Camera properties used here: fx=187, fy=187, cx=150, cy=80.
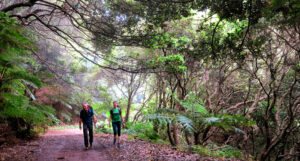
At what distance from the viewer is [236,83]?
10.4m

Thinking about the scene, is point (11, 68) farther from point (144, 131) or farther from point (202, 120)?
point (144, 131)

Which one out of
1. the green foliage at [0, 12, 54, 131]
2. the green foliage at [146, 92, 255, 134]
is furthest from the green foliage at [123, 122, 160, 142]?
the green foliage at [0, 12, 54, 131]

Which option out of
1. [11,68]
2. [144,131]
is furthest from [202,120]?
[144,131]

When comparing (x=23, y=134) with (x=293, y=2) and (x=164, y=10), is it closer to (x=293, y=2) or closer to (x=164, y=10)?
(x=164, y=10)

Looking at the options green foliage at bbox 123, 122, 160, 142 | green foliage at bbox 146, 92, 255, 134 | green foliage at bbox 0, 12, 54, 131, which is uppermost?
green foliage at bbox 0, 12, 54, 131


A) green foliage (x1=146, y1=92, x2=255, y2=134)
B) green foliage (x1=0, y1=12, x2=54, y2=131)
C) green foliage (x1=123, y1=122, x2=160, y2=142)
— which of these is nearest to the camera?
green foliage (x1=0, y1=12, x2=54, y2=131)

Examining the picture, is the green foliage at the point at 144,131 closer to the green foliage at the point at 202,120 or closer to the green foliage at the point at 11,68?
the green foliage at the point at 202,120

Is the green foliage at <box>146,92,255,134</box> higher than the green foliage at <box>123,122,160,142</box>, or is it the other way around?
the green foliage at <box>146,92,255,134</box>

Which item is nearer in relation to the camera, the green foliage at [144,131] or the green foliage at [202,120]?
the green foliage at [202,120]

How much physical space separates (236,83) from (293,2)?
7229 mm

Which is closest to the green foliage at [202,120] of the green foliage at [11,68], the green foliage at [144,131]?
the green foliage at [11,68]

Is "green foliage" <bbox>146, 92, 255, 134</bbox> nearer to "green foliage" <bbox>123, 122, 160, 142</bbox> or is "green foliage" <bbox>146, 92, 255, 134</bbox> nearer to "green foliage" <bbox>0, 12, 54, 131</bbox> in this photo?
"green foliage" <bbox>0, 12, 54, 131</bbox>

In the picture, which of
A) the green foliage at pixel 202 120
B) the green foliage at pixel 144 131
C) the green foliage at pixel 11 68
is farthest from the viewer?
the green foliage at pixel 144 131

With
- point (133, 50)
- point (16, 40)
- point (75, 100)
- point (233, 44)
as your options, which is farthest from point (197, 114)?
point (75, 100)
